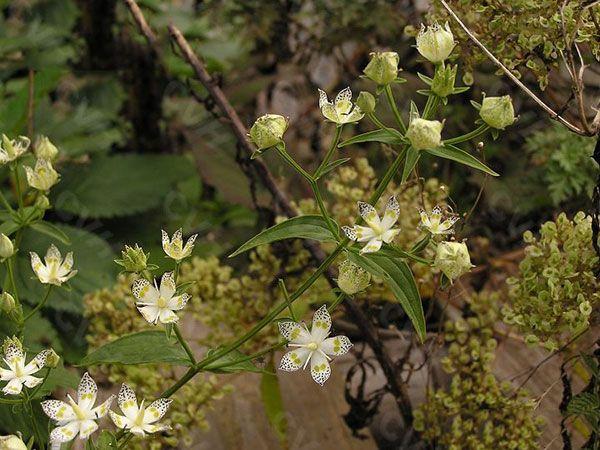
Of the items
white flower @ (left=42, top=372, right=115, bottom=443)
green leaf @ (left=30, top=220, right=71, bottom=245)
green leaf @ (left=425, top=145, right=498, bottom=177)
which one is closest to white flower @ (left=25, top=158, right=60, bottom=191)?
green leaf @ (left=30, top=220, right=71, bottom=245)

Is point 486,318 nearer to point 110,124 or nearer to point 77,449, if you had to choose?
point 77,449

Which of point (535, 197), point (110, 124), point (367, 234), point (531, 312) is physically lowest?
point (110, 124)

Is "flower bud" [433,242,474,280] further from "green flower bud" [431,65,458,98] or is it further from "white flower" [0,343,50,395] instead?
"white flower" [0,343,50,395]

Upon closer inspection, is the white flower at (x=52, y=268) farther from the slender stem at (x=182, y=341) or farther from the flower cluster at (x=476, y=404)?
the flower cluster at (x=476, y=404)

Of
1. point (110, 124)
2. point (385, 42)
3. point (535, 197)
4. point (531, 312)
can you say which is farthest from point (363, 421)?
Result: point (110, 124)

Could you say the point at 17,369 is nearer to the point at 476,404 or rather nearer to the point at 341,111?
the point at 341,111

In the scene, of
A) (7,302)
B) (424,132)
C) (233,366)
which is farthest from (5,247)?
(424,132)
